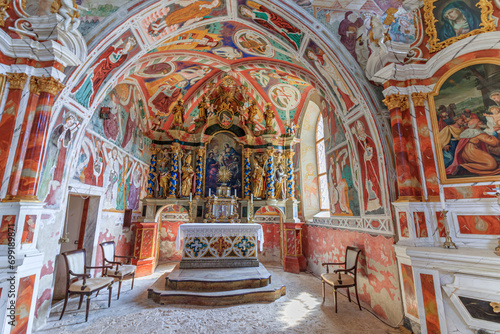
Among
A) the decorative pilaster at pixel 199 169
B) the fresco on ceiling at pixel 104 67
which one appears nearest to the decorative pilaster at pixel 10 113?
the fresco on ceiling at pixel 104 67

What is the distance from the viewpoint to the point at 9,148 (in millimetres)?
3764

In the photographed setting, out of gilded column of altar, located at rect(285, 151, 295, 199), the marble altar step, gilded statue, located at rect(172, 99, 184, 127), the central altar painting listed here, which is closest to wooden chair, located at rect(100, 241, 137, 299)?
the marble altar step

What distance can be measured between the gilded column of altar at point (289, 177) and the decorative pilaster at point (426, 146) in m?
5.62

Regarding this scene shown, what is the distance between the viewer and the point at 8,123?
3.79 meters

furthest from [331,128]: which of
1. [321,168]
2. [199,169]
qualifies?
[199,169]

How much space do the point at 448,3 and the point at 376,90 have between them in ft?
6.36

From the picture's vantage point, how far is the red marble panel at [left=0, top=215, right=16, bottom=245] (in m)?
3.49

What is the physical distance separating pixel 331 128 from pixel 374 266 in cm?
433

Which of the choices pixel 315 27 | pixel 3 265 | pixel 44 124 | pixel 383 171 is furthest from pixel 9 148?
pixel 383 171

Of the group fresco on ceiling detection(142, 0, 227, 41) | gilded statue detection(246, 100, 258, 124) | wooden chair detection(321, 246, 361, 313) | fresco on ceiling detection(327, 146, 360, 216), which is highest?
fresco on ceiling detection(142, 0, 227, 41)

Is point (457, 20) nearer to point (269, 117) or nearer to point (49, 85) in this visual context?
point (269, 117)

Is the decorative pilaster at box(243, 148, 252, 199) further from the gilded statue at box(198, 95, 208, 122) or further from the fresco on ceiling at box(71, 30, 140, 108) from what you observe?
the fresco on ceiling at box(71, 30, 140, 108)

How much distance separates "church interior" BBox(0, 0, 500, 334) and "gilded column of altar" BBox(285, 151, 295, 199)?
1.10m

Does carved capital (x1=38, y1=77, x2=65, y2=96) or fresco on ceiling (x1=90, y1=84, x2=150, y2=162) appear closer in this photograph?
carved capital (x1=38, y1=77, x2=65, y2=96)
